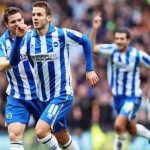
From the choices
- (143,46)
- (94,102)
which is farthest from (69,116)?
(143,46)

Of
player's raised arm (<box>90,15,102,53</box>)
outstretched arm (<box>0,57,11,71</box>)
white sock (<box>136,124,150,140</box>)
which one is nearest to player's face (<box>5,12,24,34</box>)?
outstretched arm (<box>0,57,11,71</box>)

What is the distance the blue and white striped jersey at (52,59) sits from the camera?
1054 cm

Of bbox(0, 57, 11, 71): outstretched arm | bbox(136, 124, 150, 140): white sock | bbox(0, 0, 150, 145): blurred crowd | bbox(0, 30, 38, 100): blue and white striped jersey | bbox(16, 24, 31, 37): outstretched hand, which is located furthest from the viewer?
bbox(0, 0, 150, 145): blurred crowd

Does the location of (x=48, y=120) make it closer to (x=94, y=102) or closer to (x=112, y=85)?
(x=112, y=85)

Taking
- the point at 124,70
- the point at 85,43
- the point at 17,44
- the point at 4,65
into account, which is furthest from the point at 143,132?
the point at 17,44

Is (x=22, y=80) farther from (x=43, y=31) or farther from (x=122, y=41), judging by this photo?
(x=122, y=41)

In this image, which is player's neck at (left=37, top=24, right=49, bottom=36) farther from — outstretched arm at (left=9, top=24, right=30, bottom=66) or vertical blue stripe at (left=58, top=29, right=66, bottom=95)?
outstretched arm at (left=9, top=24, right=30, bottom=66)

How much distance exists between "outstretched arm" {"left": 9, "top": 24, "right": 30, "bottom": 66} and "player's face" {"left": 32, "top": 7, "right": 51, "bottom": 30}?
0.69 meters

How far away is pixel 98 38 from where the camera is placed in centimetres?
1892

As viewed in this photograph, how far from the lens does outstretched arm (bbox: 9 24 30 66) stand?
952cm

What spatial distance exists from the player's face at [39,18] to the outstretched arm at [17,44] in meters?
0.69

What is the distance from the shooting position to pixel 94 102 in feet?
57.0

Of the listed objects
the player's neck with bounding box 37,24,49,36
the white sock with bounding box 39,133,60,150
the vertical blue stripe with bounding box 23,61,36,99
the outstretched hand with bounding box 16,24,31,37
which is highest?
the outstretched hand with bounding box 16,24,31,37

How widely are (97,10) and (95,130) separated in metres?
3.75
